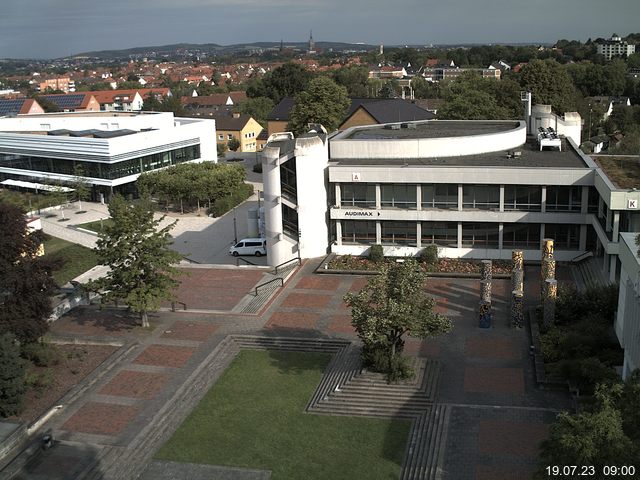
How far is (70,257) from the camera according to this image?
45.4 meters

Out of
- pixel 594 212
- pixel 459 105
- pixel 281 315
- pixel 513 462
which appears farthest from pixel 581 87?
pixel 513 462

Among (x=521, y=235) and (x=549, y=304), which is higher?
(x=521, y=235)

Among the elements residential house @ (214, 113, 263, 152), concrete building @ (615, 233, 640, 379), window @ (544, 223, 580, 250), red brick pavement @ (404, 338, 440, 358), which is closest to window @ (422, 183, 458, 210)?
window @ (544, 223, 580, 250)

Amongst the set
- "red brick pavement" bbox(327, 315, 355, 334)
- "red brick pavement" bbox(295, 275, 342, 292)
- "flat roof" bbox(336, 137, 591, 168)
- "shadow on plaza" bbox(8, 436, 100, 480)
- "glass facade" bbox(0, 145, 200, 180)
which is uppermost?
"flat roof" bbox(336, 137, 591, 168)

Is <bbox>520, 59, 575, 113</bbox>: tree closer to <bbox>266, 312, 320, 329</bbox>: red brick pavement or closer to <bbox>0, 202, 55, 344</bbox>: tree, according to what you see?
<bbox>266, 312, 320, 329</bbox>: red brick pavement

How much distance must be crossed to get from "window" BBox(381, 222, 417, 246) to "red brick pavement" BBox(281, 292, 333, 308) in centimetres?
687

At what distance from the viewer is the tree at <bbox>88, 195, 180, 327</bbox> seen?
97.1ft

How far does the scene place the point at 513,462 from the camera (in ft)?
66.7

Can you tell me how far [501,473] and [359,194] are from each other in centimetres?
2182

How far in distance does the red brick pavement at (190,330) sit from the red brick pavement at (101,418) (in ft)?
19.6

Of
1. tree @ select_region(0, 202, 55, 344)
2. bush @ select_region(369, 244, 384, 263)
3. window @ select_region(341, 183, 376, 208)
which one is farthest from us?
window @ select_region(341, 183, 376, 208)

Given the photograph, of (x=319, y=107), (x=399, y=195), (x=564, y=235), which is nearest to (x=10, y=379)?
(x=399, y=195)

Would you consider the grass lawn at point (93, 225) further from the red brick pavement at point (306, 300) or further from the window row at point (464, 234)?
the red brick pavement at point (306, 300)

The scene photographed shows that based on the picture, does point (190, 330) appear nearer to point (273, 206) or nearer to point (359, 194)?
point (273, 206)
